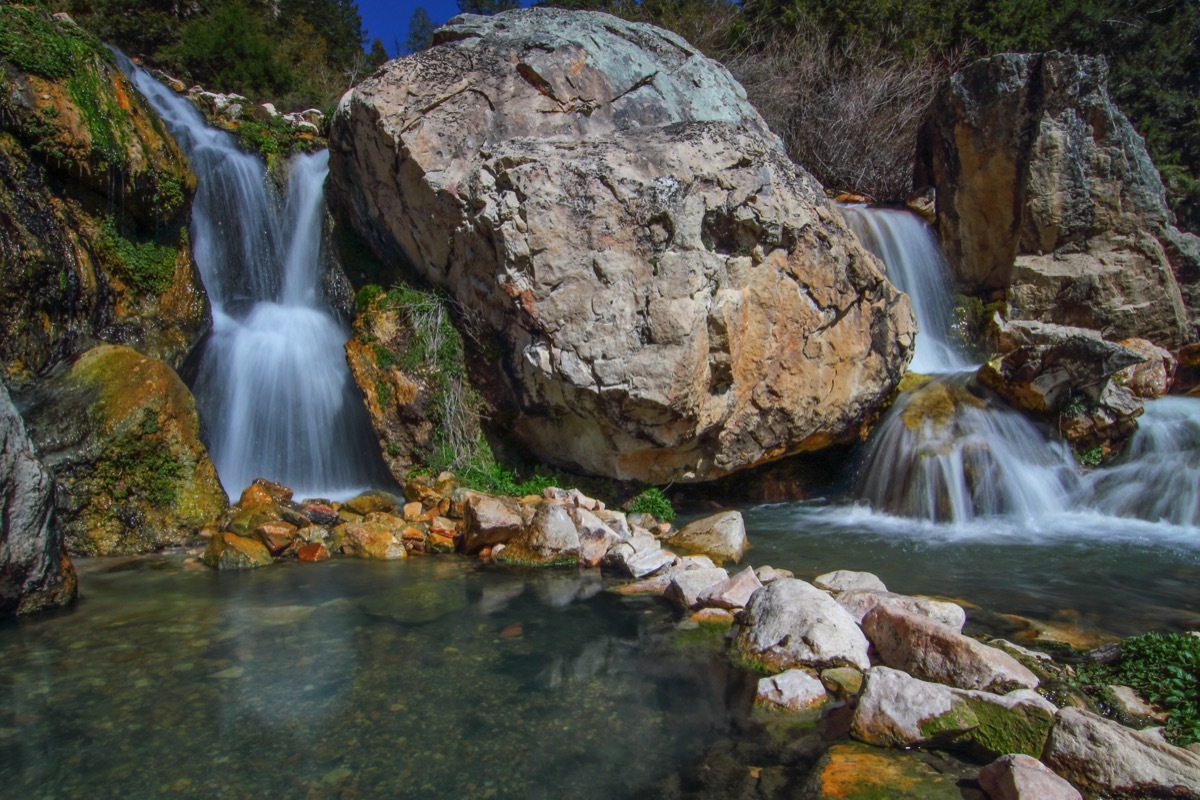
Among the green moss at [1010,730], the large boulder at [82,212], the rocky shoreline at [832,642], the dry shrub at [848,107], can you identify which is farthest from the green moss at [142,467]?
the dry shrub at [848,107]

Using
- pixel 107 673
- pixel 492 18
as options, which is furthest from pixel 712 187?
pixel 107 673

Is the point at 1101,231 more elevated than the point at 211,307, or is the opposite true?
the point at 1101,231

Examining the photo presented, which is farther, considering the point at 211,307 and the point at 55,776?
the point at 211,307

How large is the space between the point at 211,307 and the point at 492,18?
5567mm

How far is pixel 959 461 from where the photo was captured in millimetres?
9461

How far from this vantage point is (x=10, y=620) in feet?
18.1

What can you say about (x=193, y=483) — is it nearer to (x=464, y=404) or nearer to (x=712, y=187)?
(x=464, y=404)

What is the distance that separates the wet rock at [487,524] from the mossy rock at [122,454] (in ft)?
9.21

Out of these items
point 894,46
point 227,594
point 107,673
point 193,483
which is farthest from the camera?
point 894,46

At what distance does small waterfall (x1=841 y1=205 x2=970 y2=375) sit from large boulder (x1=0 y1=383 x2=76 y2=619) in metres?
11.9

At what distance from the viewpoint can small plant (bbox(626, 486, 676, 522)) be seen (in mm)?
8945

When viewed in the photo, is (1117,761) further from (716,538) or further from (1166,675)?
(716,538)

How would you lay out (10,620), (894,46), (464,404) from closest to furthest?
(10,620) → (464,404) → (894,46)

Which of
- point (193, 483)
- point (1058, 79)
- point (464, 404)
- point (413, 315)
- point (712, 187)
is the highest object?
point (1058, 79)
